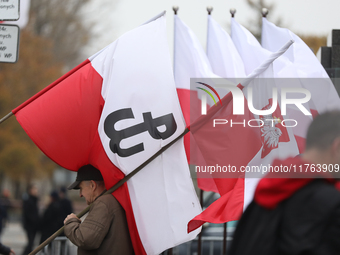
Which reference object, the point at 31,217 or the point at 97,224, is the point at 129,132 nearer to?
the point at 97,224

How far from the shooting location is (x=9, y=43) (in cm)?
418

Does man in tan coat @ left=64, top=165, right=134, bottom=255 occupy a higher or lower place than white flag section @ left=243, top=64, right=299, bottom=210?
lower

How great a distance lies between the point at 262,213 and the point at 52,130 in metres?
2.62

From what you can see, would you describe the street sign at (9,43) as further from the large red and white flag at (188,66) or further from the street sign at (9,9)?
the large red and white flag at (188,66)

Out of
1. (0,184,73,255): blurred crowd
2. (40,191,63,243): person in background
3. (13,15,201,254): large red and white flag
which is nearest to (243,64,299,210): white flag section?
(13,15,201,254): large red and white flag

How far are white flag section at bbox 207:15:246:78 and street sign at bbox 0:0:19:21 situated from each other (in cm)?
233

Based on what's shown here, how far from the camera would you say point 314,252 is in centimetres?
179

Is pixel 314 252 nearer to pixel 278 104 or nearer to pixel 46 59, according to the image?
pixel 278 104

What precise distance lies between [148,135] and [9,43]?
4.83ft

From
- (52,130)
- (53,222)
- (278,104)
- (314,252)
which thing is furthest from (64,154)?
(53,222)

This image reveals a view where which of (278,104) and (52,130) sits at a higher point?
(278,104)

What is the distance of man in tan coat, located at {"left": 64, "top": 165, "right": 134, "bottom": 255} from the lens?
3719 millimetres

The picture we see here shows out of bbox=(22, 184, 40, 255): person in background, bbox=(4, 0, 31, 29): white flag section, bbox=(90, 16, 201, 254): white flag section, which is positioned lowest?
bbox=(22, 184, 40, 255): person in background

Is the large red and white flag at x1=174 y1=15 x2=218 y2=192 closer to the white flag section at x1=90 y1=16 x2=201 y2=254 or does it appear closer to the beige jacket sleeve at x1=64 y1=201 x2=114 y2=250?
the white flag section at x1=90 y1=16 x2=201 y2=254
